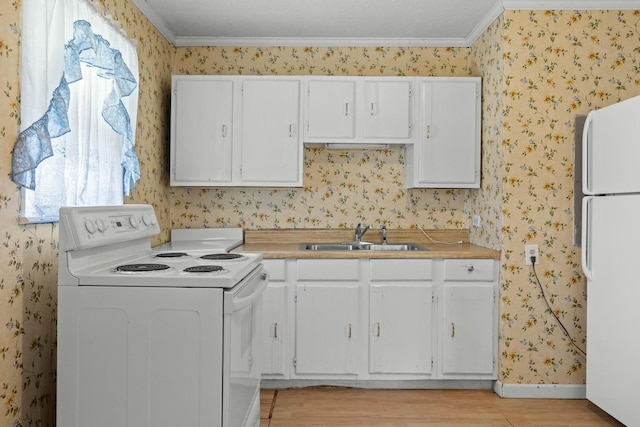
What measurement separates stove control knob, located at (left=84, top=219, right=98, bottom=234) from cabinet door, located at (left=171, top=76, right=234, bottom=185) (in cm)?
149

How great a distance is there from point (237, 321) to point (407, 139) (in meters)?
2.11

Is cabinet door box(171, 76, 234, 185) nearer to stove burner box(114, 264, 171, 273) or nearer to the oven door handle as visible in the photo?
the oven door handle

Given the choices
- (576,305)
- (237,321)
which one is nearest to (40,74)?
(237,321)

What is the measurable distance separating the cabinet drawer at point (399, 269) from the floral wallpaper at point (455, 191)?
508 millimetres

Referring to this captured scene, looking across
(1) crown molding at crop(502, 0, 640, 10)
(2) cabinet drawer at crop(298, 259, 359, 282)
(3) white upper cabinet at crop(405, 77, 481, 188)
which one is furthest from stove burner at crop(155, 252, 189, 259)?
(1) crown molding at crop(502, 0, 640, 10)

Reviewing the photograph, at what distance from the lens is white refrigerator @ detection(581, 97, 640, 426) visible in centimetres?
241

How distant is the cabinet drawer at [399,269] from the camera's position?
3.13 m

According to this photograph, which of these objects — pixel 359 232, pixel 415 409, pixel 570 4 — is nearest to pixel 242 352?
pixel 415 409

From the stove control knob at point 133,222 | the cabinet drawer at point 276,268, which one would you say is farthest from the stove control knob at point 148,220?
the cabinet drawer at point 276,268

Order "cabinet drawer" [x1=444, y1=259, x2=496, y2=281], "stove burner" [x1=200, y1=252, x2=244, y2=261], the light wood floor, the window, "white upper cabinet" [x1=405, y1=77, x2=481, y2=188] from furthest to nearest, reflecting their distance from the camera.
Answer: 1. "white upper cabinet" [x1=405, y1=77, x2=481, y2=188]
2. "cabinet drawer" [x1=444, y1=259, x2=496, y2=281]
3. the light wood floor
4. "stove burner" [x1=200, y1=252, x2=244, y2=261]
5. the window

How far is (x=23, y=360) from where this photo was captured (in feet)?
6.19

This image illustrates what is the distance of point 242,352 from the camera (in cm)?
195

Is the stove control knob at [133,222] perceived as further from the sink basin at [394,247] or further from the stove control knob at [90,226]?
the sink basin at [394,247]

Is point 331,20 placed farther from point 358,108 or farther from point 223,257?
point 223,257
